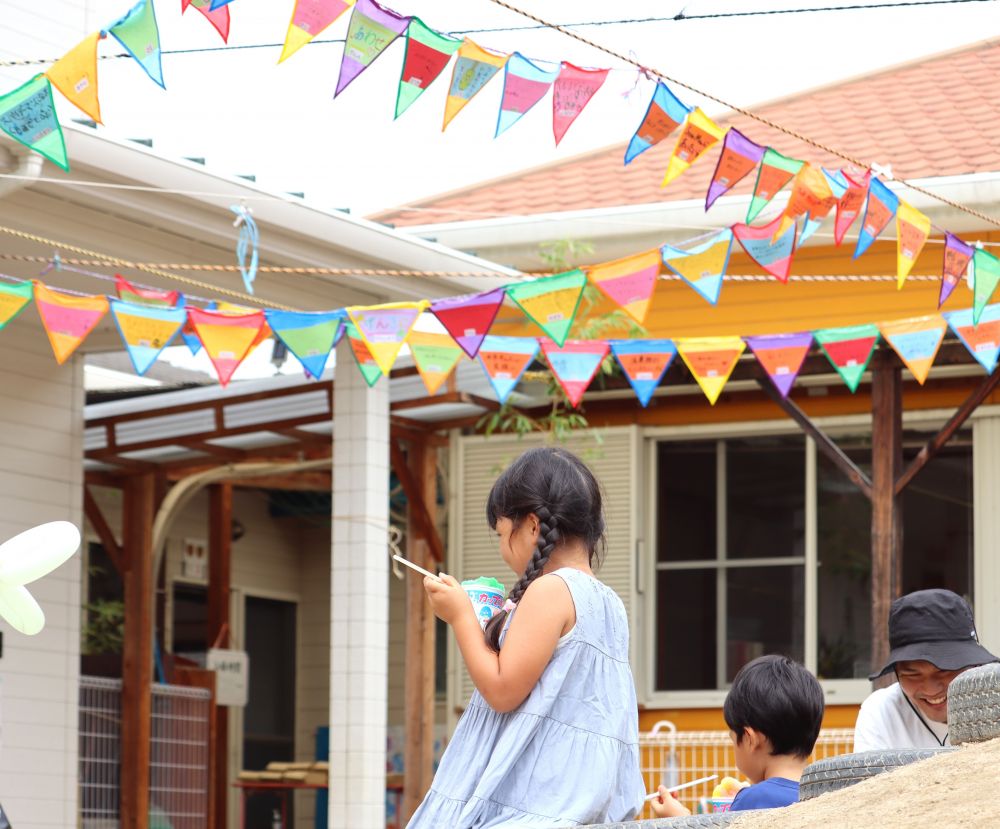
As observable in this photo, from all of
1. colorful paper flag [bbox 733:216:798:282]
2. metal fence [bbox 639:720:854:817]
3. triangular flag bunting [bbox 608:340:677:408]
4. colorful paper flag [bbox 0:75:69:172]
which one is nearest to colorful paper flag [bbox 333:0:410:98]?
colorful paper flag [bbox 0:75:69:172]

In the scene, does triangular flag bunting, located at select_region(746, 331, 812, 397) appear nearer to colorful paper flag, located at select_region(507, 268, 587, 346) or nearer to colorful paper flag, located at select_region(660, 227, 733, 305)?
colorful paper flag, located at select_region(660, 227, 733, 305)

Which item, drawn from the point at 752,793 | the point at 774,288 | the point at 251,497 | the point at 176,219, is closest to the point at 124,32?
the point at 176,219

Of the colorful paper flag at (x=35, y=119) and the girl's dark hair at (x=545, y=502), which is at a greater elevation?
the colorful paper flag at (x=35, y=119)

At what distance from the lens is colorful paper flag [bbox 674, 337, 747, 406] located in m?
8.84

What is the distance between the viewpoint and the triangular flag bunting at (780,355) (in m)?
9.08

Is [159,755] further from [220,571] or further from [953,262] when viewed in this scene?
[953,262]

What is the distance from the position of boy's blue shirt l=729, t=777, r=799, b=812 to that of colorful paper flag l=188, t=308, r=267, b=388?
4419mm

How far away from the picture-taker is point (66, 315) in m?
7.69

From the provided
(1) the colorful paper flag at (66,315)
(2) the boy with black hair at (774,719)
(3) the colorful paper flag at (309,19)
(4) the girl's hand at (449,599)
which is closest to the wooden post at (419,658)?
(1) the colorful paper flag at (66,315)

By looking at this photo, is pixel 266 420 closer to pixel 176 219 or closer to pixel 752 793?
pixel 176 219

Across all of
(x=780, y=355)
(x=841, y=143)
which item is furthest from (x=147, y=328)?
(x=841, y=143)

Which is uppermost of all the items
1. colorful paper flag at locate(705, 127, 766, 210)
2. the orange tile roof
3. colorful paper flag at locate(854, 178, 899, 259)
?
the orange tile roof

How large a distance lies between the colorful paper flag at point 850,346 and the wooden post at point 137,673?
15.9ft

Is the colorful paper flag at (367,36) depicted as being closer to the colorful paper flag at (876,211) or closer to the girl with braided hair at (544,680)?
the colorful paper flag at (876,211)
